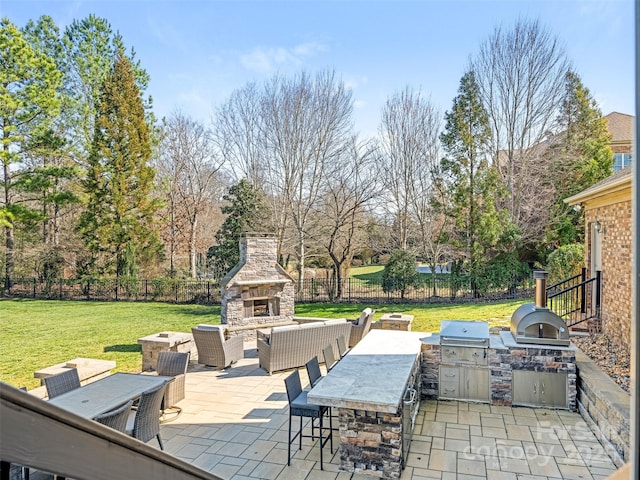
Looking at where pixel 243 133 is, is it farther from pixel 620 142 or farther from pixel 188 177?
pixel 620 142

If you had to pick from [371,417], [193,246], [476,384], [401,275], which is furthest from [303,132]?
[371,417]

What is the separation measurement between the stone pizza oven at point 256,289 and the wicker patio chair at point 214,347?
72.7 inches

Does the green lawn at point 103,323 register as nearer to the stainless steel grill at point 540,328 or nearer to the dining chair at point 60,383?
the dining chair at point 60,383

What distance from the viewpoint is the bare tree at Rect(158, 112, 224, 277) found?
2172 cm

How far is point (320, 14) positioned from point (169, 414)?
546 centimetres

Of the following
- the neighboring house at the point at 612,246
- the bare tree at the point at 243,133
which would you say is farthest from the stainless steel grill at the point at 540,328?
the bare tree at the point at 243,133

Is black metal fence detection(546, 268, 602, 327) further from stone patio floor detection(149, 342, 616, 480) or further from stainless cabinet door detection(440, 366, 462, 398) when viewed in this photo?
stone patio floor detection(149, 342, 616, 480)

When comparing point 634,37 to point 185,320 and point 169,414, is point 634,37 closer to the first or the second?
point 169,414

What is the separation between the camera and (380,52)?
2.73 m

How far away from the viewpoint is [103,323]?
12406mm

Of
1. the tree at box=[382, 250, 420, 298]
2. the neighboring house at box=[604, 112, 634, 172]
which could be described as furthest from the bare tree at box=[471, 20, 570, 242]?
the tree at box=[382, 250, 420, 298]

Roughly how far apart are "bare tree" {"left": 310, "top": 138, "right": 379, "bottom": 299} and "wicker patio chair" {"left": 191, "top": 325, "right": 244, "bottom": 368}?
29.2ft

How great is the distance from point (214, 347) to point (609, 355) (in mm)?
6696

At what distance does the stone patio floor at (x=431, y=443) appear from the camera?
166 inches
